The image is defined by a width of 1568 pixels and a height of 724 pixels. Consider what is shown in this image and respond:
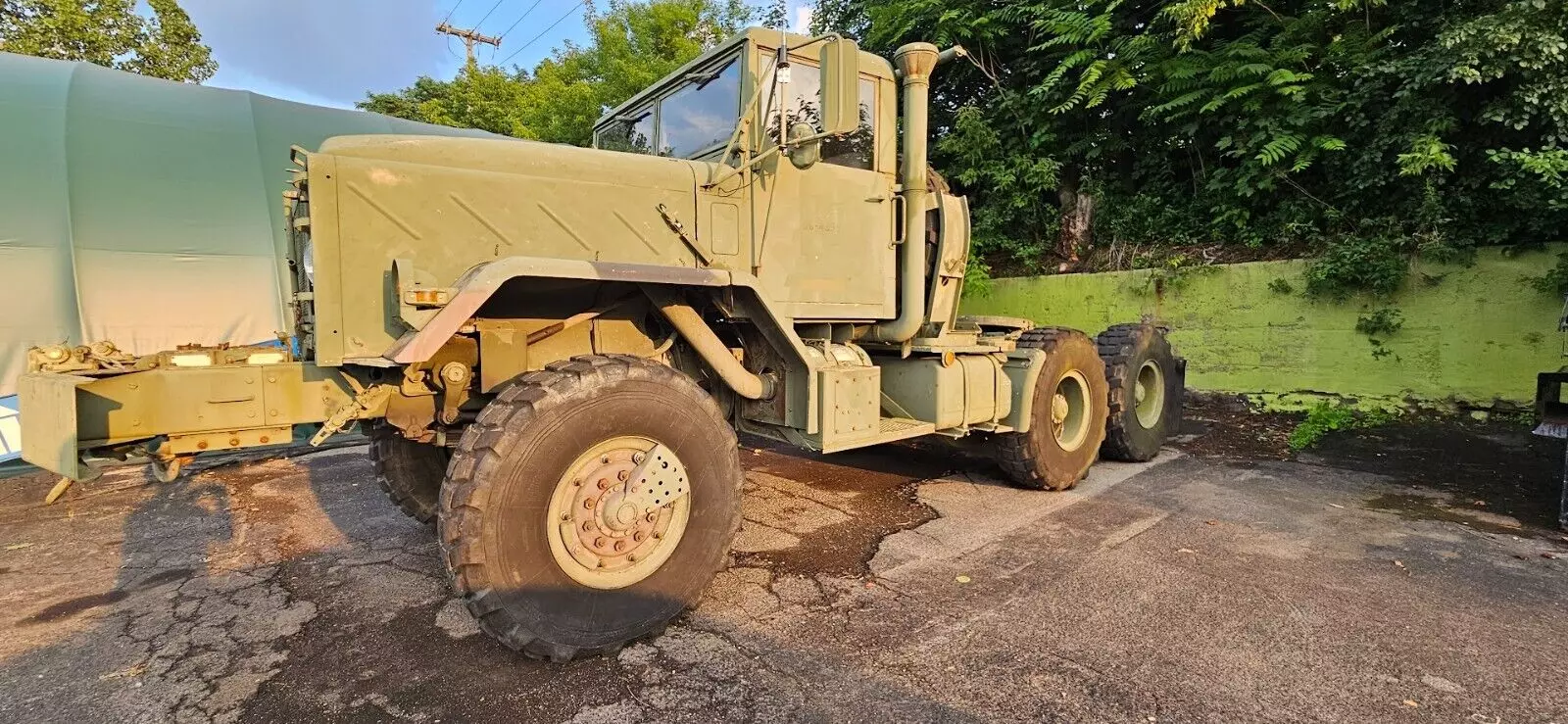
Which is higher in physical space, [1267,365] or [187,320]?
[187,320]

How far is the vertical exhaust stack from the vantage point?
176 inches

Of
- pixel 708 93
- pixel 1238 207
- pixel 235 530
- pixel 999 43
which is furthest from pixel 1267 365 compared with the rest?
pixel 235 530

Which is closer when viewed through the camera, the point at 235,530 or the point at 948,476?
the point at 235,530

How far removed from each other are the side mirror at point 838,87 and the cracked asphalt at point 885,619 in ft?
7.06

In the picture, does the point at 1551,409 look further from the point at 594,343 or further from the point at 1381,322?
the point at 594,343

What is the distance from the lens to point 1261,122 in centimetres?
849


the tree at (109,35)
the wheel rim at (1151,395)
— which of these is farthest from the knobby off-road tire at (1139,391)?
the tree at (109,35)

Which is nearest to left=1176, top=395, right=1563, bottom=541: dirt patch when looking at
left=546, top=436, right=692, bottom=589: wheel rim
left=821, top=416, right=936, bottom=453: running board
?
left=821, top=416, right=936, bottom=453: running board

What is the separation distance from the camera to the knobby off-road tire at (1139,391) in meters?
6.09

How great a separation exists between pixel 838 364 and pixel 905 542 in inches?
42.0

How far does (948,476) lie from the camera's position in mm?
5793

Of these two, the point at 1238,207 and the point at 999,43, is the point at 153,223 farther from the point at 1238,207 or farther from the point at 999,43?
the point at 1238,207

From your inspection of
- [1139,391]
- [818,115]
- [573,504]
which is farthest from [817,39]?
[1139,391]

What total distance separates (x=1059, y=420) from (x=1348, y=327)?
4598 millimetres
